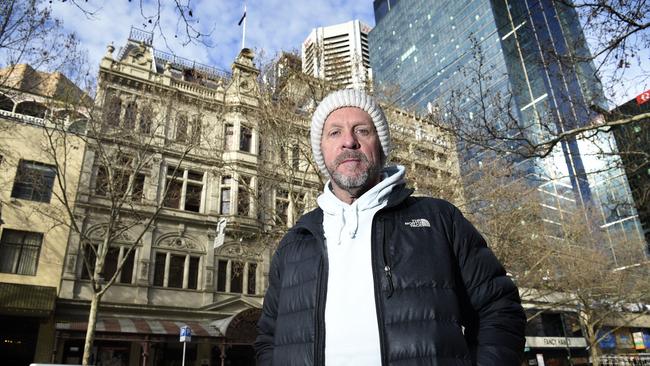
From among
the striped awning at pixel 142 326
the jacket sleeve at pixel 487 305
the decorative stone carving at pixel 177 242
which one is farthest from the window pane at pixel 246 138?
the jacket sleeve at pixel 487 305

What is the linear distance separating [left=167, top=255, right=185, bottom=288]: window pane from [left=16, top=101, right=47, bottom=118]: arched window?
1040cm

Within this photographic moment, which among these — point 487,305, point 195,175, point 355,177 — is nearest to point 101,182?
point 195,175

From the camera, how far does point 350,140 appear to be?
2391 millimetres

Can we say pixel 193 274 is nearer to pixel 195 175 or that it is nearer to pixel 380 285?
pixel 195 175

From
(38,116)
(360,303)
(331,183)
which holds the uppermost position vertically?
(38,116)

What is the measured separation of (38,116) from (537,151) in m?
23.3

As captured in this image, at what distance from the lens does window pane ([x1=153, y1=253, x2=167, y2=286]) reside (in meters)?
19.5

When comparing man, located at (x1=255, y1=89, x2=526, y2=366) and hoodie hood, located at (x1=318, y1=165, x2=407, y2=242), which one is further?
hoodie hood, located at (x1=318, y1=165, x2=407, y2=242)

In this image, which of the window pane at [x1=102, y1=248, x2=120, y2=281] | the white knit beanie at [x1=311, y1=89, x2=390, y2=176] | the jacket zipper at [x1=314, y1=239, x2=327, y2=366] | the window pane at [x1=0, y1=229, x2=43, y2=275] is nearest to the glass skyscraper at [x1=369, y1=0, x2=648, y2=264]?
the white knit beanie at [x1=311, y1=89, x2=390, y2=176]

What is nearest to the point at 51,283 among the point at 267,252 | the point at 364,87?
the point at 267,252

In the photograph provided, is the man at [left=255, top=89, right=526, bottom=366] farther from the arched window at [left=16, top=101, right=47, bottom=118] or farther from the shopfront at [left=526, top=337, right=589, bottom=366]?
the shopfront at [left=526, top=337, right=589, bottom=366]

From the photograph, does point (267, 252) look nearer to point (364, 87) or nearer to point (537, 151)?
point (364, 87)

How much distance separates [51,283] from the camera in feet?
56.6

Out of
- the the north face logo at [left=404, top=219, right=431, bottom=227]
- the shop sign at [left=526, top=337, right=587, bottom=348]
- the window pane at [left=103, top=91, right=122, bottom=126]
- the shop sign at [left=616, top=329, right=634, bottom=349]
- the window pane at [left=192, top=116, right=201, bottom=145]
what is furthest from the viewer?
the shop sign at [left=616, top=329, right=634, bottom=349]
